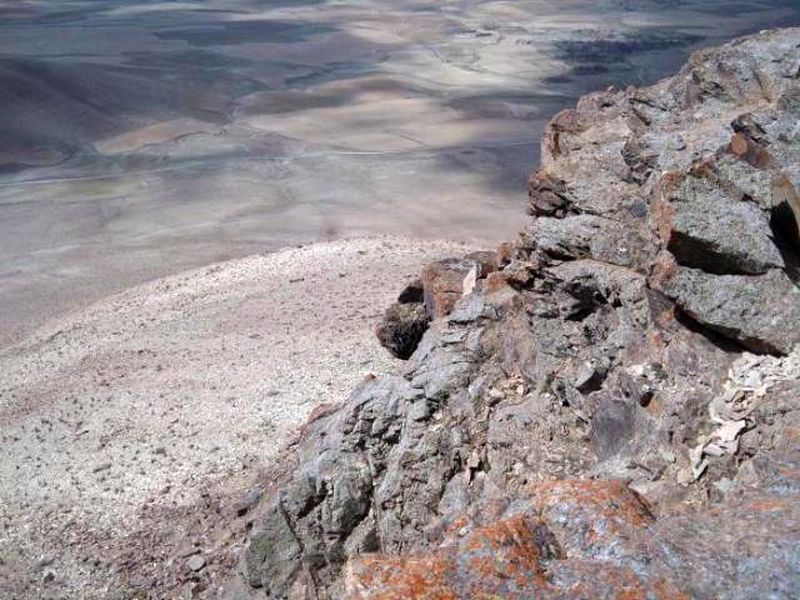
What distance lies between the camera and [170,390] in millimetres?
13312

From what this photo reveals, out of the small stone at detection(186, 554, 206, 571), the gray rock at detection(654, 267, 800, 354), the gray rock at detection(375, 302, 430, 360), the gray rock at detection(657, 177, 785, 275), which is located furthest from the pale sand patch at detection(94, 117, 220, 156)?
the gray rock at detection(654, 267, 800, 354)

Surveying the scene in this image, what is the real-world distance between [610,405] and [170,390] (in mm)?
8035

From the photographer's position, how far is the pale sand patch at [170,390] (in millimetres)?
10633

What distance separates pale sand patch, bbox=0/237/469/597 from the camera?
10.6m

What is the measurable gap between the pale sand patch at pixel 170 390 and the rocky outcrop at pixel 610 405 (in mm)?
2388

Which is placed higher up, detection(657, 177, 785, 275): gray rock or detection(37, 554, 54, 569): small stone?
detection(657, 177, 785, 275): gray rock

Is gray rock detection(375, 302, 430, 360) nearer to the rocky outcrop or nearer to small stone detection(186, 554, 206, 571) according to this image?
the rocky outcrop

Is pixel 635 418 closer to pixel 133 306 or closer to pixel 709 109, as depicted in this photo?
pixel 709 109

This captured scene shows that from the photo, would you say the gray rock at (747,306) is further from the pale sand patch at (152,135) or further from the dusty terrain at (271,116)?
the pale sand patch at (152,135)

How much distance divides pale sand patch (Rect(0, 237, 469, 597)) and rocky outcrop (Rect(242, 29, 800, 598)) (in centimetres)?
239

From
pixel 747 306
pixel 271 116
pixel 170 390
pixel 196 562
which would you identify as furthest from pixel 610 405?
pixel 271 116

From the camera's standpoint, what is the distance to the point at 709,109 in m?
9.94

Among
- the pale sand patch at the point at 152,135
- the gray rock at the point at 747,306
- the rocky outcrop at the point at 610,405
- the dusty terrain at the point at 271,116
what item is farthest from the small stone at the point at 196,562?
the pale sand patch at the point at 152,135

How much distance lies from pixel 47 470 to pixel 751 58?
9.79 meters
